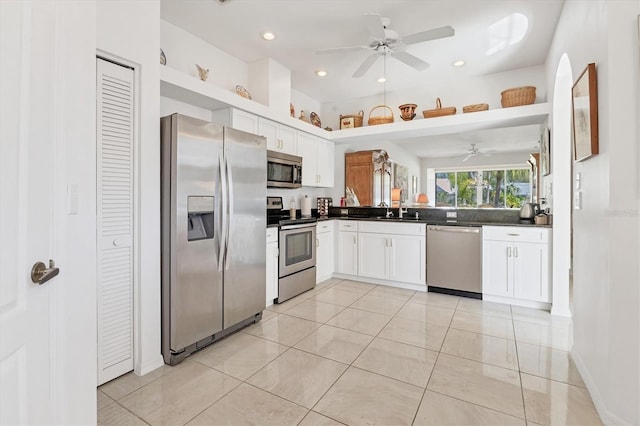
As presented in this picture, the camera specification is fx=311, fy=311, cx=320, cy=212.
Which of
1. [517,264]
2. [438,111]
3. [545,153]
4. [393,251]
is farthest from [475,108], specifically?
[393,251]

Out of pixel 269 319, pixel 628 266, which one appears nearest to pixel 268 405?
pixel 269 319

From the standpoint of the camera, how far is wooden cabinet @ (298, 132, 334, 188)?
175 inches

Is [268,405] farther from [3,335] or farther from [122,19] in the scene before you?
[122,19]

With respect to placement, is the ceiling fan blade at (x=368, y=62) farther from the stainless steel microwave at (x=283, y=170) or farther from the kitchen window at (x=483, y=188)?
the kitchen window at (x=483, y=188)

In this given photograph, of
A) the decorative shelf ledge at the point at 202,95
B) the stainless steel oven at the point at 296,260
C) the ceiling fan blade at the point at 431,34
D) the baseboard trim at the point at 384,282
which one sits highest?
the ceiling fan blade at the point at 431,34

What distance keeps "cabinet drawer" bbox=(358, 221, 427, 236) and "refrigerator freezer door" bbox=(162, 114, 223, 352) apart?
2.49 meters

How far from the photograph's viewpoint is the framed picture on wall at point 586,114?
177 centimetres

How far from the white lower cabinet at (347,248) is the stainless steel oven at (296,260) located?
65 cm

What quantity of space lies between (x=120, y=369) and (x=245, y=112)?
261 centimetres

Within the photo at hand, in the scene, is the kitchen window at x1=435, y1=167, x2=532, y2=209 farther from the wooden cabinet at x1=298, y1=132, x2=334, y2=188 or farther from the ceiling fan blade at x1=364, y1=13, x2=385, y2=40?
the ceiling fan blade at x1=364, y1=13, x2=385, y2=40

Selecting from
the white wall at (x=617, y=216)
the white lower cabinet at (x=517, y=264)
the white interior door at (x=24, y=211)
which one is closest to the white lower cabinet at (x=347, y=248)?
the white lower cabinet at (x=517, y=264)

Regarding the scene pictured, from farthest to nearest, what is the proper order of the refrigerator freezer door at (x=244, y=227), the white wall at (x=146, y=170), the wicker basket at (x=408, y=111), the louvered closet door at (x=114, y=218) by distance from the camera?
the wicker basket at (x=408, y=111) < the refrigerator freezer door at (x=244, y=227) < the white wall at (x=146, y=170) < the louvered closet door at (x=114, y=218)

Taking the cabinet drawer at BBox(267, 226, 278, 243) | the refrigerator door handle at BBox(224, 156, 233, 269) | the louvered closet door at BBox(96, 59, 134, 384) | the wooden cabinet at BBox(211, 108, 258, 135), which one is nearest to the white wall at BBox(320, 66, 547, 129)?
the wooden cabinet at BBox(211, 108, 258, 135)

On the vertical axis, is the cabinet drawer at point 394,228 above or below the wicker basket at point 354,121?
below
